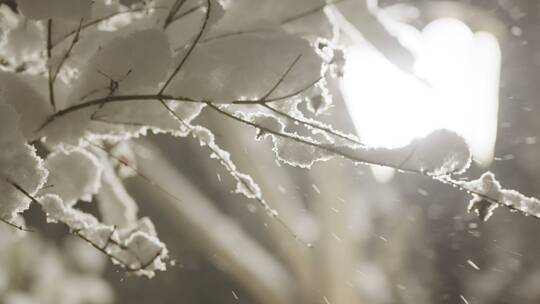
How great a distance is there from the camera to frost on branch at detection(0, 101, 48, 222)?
0.80 m

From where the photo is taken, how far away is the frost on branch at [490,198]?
0.85m

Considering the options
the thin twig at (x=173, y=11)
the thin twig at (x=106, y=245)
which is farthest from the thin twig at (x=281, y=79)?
the thin twig at (x=106, y=245)

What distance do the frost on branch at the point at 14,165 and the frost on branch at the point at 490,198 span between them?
693 mm

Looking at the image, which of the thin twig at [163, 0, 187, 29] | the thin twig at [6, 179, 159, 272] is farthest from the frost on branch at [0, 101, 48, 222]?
the thin twig at [163, 0, 187, 29]

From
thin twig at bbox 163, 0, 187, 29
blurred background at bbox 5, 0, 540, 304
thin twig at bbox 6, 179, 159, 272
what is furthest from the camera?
blurred background at bbox 5, 0, 540, 304

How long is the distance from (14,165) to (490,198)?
774 mm

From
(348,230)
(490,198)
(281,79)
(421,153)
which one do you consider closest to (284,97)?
(281,79)

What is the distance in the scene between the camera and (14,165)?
2.63 ft

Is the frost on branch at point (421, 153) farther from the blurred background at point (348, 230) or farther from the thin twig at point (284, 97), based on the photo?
the blurred background at point (348, 230)

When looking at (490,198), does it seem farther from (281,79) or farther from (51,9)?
(51,9)

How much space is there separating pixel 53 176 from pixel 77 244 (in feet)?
8.88

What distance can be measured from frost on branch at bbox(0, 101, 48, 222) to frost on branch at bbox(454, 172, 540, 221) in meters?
0.69

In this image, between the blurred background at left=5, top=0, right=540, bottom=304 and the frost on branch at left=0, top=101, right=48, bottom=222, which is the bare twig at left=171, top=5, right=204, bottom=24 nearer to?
the frost on branch at left=0, top=101, right=48, bottom=222

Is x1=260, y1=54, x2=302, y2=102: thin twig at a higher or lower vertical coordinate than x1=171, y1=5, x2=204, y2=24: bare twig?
lower
